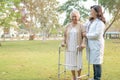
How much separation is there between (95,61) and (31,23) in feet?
131

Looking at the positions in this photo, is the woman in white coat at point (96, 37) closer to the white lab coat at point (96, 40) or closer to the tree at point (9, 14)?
the white lab coat at point (96, 40)

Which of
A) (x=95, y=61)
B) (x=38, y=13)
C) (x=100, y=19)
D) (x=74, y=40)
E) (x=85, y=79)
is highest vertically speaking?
(x=38, y=13)

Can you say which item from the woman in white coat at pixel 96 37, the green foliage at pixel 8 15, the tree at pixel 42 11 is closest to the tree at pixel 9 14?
the green foliage at pixel 8 15

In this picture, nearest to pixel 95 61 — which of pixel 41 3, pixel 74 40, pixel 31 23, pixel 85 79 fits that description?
pixel 74 40

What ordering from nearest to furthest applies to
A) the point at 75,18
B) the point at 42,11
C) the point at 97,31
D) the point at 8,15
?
1. the point at 97,31
2. the point at 75,18
3. the point at 8,15
4. the point at 42,11

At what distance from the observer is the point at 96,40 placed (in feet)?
19.9

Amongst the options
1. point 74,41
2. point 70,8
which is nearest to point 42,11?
point 70,8

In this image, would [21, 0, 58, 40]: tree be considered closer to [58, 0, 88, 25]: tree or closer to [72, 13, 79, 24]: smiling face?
[58, 0, 88, 25]: tree

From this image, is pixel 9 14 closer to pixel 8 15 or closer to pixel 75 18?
pixel 8 15

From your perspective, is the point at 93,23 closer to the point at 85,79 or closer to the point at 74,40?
the point at 74,40

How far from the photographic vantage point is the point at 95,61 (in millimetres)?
6062

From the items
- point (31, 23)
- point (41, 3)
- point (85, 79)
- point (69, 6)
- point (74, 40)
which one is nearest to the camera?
point (74, 40)

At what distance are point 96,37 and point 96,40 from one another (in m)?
0.08

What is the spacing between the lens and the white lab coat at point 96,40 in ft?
19.7
